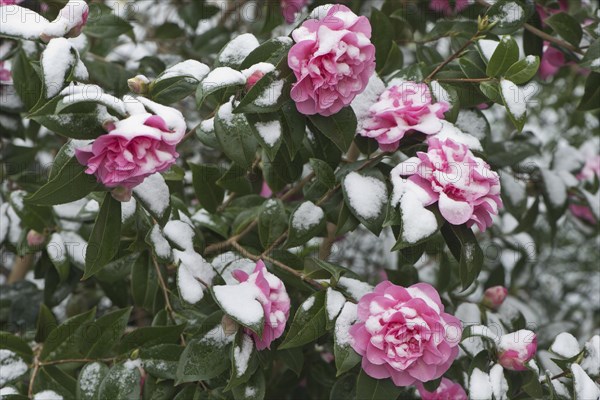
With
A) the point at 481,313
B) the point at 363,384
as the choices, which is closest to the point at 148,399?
the point at 363,384

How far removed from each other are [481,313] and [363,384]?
46cm

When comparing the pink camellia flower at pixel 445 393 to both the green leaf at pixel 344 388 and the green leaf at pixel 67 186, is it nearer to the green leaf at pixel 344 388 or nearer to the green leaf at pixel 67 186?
the green leaf at pixel 344 388

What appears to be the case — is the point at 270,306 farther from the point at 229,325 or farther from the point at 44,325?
the point at 44,325

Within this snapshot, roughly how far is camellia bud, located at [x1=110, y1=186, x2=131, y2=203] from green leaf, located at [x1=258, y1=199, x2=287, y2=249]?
0.94ft

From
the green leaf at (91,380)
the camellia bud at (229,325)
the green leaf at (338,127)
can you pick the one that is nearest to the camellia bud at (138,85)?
the green leaf at (338,127)

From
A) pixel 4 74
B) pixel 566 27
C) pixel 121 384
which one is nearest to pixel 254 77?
pixel 121 384

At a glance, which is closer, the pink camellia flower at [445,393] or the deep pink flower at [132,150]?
the deep pink flower at [132,150]

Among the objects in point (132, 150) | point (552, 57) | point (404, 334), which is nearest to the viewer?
point (132, 150)

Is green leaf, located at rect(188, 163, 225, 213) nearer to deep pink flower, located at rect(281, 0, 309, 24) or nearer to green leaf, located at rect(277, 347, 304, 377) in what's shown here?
green leaf, located at rect(277, 347, 304, 377)

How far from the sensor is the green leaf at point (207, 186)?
51.0 inches

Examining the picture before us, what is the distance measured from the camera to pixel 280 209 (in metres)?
1.18

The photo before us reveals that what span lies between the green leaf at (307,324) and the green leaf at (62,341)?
370 mm

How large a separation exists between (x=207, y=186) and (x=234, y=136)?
319 millimetres

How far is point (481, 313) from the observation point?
1.36m
